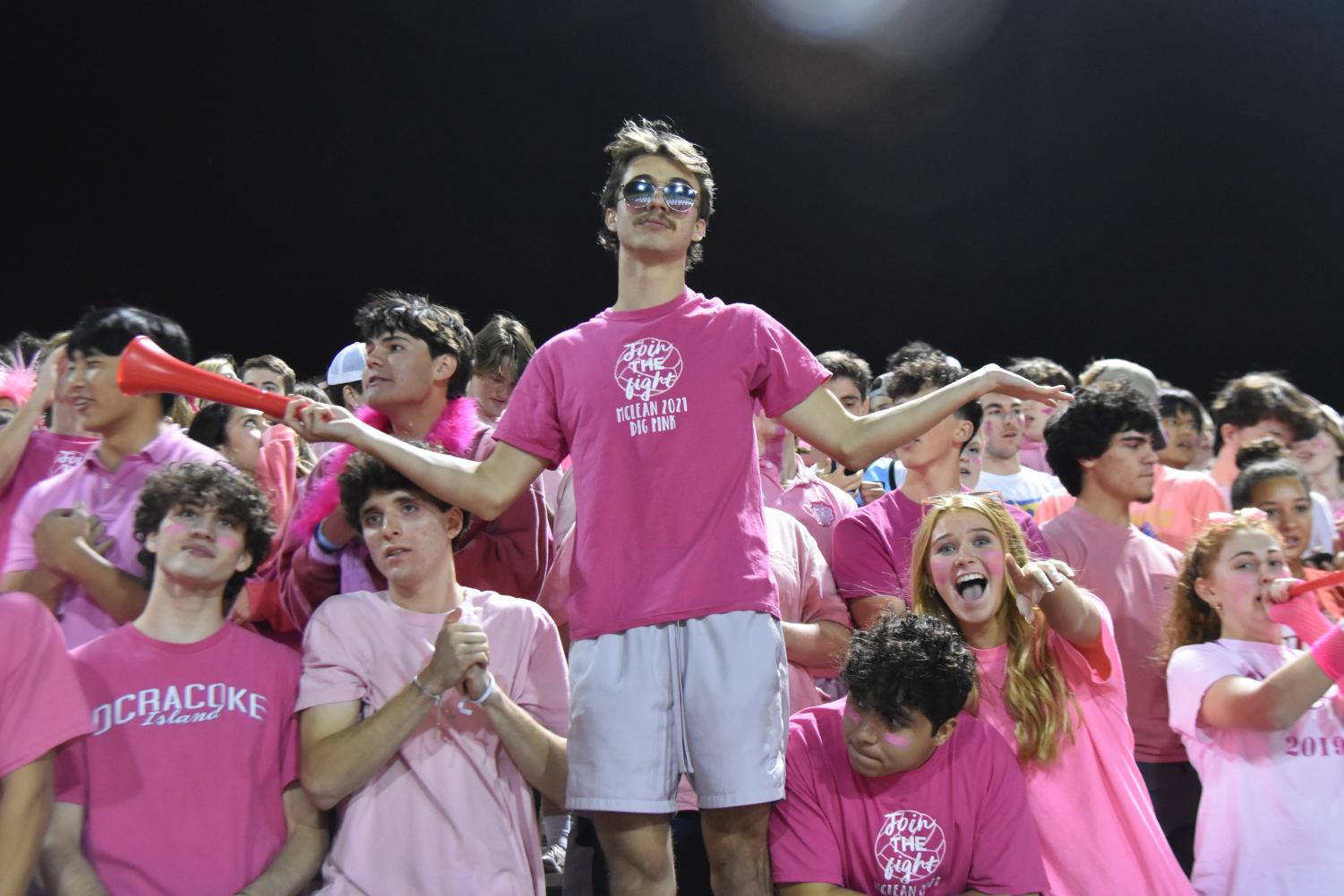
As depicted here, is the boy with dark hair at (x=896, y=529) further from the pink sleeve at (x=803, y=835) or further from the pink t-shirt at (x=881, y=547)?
the pink sleeve at (x=803, y=835)

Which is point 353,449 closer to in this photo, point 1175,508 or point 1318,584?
point 1318,584

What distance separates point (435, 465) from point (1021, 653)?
1.23 meters

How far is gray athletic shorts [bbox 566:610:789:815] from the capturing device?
1893mm

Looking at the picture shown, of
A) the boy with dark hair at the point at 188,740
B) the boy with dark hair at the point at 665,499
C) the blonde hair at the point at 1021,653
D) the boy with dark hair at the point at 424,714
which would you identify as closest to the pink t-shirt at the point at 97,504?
the boy with dark hair at the point at 188,740

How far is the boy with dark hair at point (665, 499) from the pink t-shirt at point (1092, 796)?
646mm

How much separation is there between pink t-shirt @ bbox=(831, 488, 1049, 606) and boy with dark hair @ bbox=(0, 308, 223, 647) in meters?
1.41

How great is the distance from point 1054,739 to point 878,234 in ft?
20.4

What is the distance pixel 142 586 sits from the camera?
2.44m

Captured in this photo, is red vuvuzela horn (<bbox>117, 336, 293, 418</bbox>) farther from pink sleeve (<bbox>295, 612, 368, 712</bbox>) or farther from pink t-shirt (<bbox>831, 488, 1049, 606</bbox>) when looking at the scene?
pink t-shirt (<bbox>831, 488, 1049, 606</bbox>)

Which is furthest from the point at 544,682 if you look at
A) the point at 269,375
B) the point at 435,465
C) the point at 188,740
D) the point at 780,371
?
the point at 269,375

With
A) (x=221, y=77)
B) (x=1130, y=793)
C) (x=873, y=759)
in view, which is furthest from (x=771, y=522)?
(x=221, y=77)

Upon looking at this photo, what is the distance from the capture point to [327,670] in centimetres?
226

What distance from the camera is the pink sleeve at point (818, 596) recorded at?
2750 millimetres

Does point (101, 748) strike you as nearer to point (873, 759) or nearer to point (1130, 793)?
point (873, 759)
